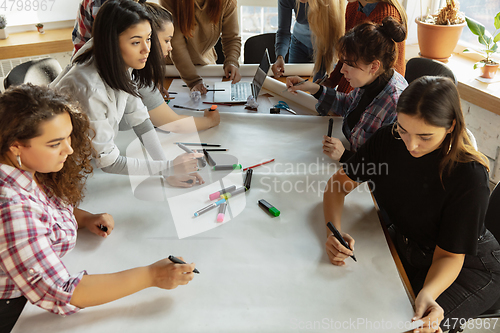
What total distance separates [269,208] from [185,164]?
0.34 m

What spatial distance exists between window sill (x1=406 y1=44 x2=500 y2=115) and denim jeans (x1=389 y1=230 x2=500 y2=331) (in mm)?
1411

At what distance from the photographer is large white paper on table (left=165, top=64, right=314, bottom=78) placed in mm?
2144

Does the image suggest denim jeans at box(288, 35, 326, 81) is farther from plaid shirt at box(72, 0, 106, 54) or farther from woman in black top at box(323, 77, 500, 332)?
woman in black top at box(323, 77, 500, 332)

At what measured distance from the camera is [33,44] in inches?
119

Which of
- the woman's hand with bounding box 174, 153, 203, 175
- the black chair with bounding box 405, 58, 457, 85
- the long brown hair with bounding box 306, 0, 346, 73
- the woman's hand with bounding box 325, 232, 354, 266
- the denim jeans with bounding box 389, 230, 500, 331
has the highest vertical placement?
the long brown hair with bounding box 306, 0, 346, 73

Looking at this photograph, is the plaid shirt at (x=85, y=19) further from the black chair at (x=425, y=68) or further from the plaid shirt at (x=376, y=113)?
the black chair at (x=425, y=68)

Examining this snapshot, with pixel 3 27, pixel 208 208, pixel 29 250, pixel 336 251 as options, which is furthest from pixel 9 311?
pixel 3 27

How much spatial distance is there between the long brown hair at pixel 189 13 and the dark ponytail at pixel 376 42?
954mm

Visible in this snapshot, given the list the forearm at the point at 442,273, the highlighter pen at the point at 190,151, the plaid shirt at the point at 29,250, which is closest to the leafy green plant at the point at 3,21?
the highlighter pen at the point at 190,151

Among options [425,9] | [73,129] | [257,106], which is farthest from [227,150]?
[425,9]

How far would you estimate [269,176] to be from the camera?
1.31m

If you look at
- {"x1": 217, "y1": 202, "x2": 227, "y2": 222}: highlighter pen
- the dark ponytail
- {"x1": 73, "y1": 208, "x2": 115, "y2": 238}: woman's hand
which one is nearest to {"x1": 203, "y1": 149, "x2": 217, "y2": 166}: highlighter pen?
{"x1": 217, "y1": 202, "x2": 227, "y2": 222}: highlighter pen

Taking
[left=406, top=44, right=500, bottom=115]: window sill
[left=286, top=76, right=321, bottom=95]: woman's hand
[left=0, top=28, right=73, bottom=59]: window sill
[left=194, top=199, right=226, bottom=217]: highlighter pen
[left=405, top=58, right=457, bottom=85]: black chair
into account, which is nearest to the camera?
[left=194, top=199, right=226, bottom=217]: highlighter pen

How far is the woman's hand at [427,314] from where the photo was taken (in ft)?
2.77
